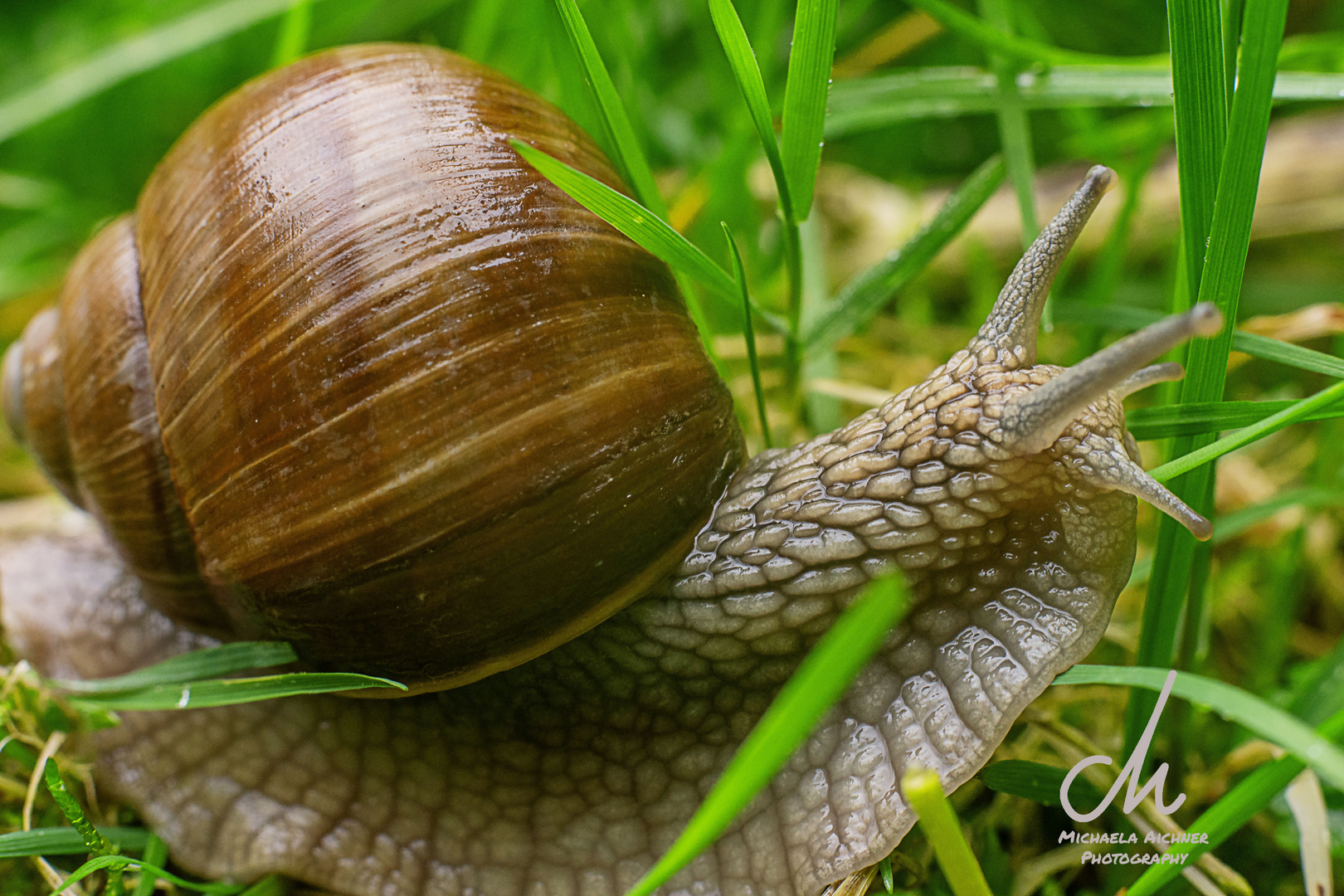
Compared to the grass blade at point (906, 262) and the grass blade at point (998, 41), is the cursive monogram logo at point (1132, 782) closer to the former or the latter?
the grass blade at point (906, 262)

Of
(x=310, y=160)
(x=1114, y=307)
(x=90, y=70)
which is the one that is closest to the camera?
(x=310, y=160)

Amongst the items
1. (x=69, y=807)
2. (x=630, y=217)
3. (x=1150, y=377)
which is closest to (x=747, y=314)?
(x=630, y=217)

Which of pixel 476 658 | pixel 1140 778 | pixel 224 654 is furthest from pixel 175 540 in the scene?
pixel 1140 778

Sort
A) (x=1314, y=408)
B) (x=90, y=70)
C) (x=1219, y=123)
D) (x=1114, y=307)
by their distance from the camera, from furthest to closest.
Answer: (x=90, y=70) < (x=1114, y=307) < (x=1219, y=123) < (x=1314, y=408)

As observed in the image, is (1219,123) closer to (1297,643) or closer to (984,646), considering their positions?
(984,646)

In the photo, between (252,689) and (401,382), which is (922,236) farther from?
(252,689)

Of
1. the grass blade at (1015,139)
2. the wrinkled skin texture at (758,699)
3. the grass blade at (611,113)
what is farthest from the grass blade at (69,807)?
the grass blade at (1015,139)
